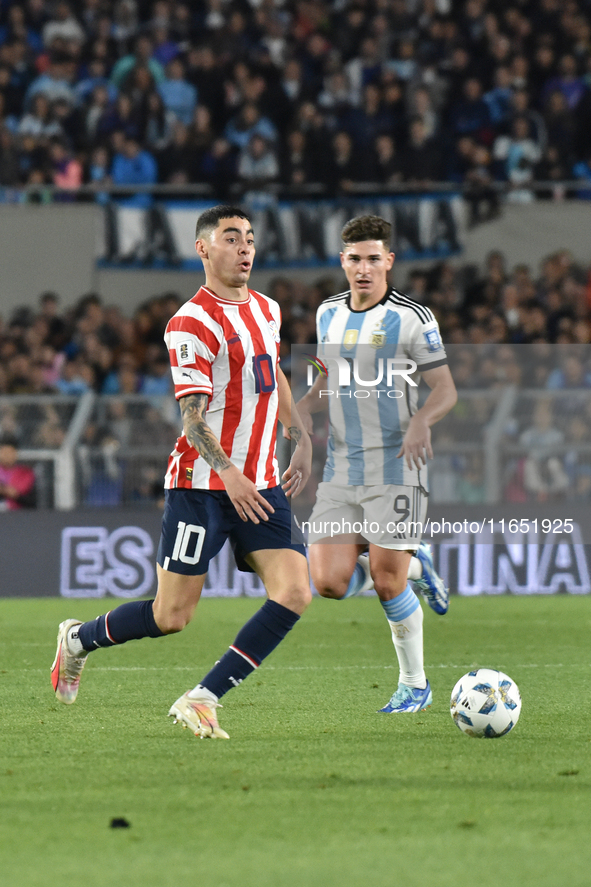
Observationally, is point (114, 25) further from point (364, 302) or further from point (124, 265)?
point (364, 302)

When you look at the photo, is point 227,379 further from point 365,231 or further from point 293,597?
point 365,231

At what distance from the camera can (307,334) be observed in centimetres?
1412

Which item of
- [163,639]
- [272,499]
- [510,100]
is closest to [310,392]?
[272,499]

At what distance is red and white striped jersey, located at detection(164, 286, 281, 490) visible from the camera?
5.30m

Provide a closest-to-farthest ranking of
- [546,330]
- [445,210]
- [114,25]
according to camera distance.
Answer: [546,330] → [445,210] → [114,25]

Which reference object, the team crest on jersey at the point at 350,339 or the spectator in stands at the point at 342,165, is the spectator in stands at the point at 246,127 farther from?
the team crest on jersey at the point at 350,339

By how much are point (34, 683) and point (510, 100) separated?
10929 mm

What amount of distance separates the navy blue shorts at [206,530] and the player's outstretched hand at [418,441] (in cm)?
88

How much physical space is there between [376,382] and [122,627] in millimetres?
1671

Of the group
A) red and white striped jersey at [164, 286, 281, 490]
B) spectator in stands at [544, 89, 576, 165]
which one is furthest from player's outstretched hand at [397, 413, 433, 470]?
spectator in stands at [544, 89, 576, 165]

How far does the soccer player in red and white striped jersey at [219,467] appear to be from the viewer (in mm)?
5285

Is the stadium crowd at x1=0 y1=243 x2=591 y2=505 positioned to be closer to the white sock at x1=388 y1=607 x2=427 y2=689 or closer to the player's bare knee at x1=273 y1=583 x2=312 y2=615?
the white sock at x1=388 y1=607 x2=427 y2=689

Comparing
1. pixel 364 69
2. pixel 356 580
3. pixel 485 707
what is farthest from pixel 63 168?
pixel 485 707

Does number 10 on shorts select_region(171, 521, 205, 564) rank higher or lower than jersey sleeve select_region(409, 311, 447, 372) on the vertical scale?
lower
